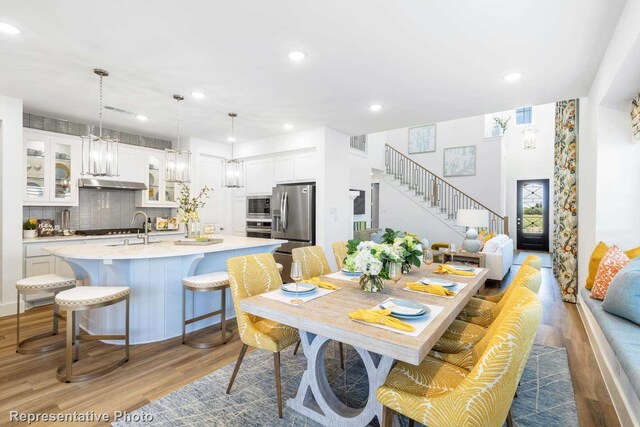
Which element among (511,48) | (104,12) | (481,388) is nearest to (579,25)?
(511,48)

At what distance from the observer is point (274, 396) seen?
214 centimetres

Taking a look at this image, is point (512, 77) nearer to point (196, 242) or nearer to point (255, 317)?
point (255, 317)

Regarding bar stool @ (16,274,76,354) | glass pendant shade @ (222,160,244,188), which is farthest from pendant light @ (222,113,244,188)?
bar stool @ (16,274,76,354)

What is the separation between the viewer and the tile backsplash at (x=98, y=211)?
15.0 ft

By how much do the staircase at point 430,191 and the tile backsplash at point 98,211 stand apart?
6490 millimetres

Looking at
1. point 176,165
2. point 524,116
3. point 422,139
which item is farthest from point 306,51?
point 524,116

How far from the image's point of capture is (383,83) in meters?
3.27

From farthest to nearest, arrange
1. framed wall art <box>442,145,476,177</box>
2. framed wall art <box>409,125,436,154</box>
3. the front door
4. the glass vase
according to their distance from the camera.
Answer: framed wall art <box>409,125,436,154</box>
the front door
framed wall art <box>442,145,476,177</box>
the glass vase

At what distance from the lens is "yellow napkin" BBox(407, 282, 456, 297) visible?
1.99 m

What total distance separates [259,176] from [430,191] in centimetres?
538

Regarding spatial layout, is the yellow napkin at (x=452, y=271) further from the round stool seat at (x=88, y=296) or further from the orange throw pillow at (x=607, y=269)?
the round stool seat at (x=88, y=296)

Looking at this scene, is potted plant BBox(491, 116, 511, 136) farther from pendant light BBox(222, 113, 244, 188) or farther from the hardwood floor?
pendant light BBox(222, 113, 244, 188)

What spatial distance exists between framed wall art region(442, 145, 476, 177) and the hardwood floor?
6487mm

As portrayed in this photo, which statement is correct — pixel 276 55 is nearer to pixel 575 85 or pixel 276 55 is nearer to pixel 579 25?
pixel 579 25
